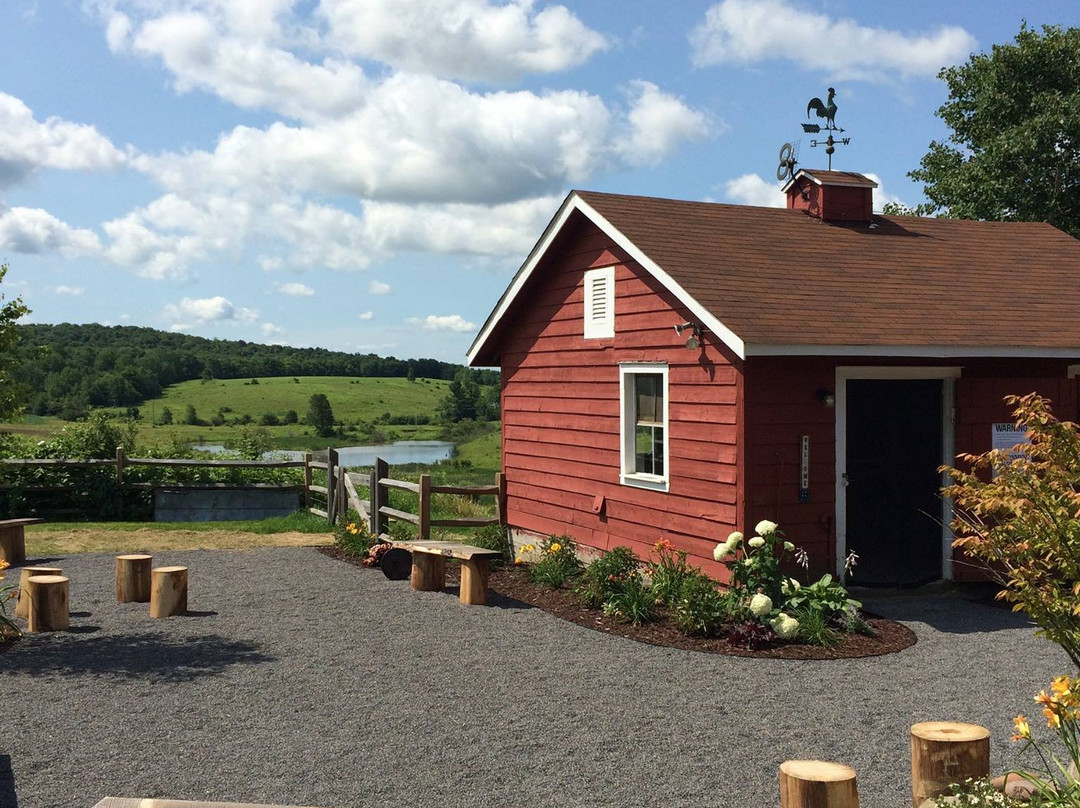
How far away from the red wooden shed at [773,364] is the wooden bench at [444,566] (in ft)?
6.46

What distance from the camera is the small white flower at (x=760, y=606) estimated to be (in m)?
9.10

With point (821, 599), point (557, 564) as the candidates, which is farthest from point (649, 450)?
point (821, 599)

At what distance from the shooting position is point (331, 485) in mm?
17391

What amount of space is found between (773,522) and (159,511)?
13.4 m

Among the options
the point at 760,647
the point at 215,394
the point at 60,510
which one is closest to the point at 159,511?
the point at 60,510

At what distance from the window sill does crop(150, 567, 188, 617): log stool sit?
4962mm

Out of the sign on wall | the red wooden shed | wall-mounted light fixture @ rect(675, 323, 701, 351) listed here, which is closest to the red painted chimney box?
the red wooden shed

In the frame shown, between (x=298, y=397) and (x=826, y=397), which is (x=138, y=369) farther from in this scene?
(x=826, y=397)

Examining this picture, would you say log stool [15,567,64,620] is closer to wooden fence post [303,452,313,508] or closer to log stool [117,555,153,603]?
log stool [117,555,153,603]

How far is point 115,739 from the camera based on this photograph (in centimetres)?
646

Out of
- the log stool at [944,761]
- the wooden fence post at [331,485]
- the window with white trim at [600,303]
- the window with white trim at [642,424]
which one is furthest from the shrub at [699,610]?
the wooden fence post at [331,485]

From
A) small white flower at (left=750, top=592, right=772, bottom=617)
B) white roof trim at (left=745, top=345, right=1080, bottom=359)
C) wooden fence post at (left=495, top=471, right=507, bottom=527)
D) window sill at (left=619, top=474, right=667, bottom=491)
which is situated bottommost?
small white flower at (left=750, top=592, right=772, bottom=617)

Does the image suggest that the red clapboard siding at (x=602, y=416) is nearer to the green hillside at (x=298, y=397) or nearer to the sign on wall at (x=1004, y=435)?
the sign on wall at (x=1004, y=435)

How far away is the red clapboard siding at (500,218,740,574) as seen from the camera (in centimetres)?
1047
